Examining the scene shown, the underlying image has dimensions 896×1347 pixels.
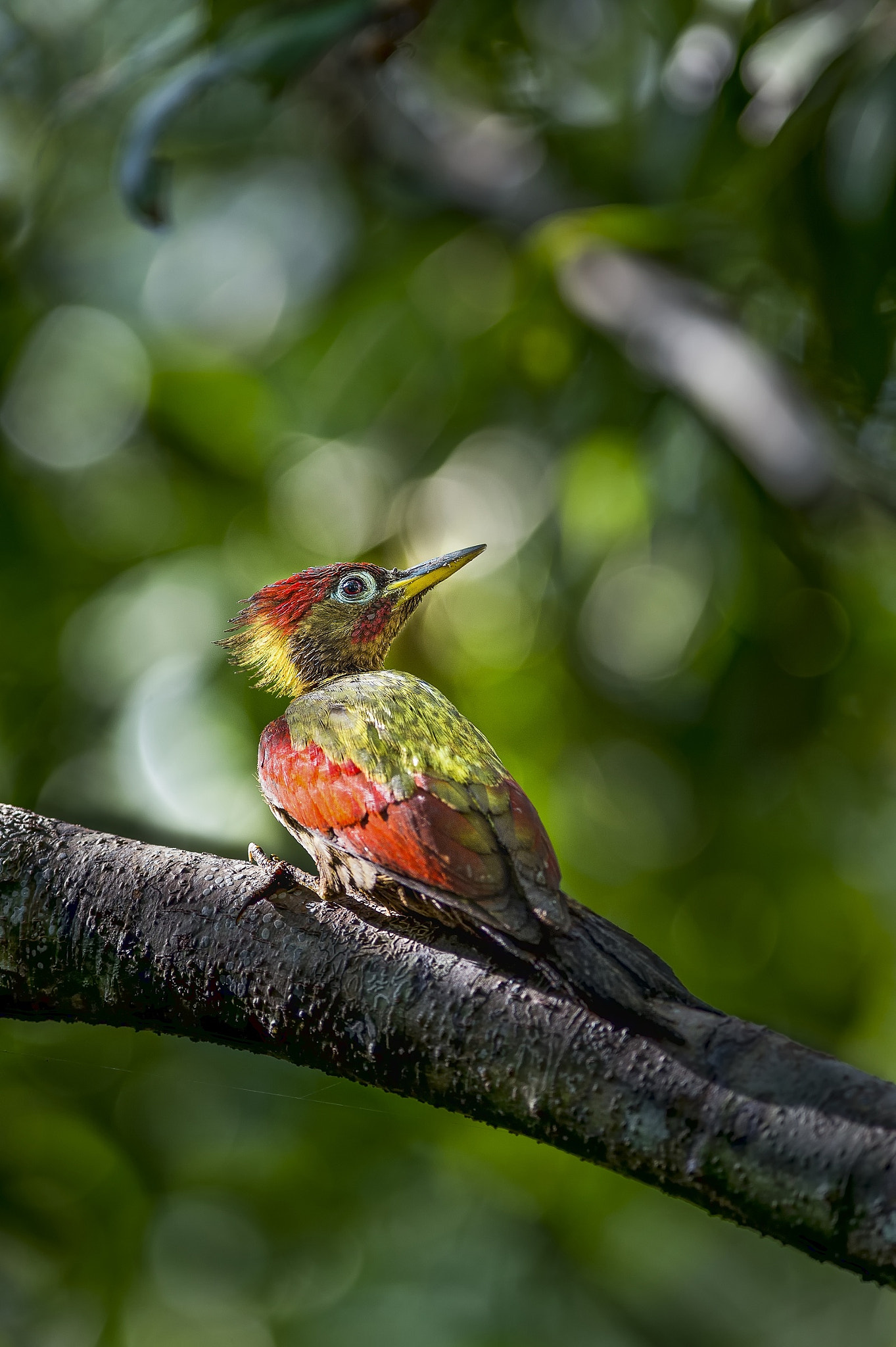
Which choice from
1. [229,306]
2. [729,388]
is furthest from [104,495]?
[729,388]

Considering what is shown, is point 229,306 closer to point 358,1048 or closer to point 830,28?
point 830,28

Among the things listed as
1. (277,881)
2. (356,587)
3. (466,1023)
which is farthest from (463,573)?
(466,1023)

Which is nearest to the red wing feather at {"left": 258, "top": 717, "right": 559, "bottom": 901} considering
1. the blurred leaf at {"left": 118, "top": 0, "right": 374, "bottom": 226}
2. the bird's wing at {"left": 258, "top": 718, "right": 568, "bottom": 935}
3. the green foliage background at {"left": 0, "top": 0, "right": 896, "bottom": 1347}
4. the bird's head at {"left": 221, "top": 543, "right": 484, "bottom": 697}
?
the bird's wing at {"left": 258, "top": 718, "right": 568, "bottom": 935}

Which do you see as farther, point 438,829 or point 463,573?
point 463,573

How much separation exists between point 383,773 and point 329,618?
207mm

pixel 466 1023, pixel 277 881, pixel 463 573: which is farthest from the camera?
pixel 463 573

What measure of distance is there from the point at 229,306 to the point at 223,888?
259 centimetres

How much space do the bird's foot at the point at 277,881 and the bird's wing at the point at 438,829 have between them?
0.19 feet

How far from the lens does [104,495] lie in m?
2.84

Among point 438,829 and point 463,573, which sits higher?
point 463,573

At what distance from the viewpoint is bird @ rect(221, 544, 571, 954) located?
91cm

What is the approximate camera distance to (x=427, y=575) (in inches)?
43.3

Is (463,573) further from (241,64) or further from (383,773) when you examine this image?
(241,64)

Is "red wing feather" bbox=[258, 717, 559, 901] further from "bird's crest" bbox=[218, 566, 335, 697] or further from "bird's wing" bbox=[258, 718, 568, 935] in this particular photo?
"bird's crest" bbox=[218, 566, 335, 697]
